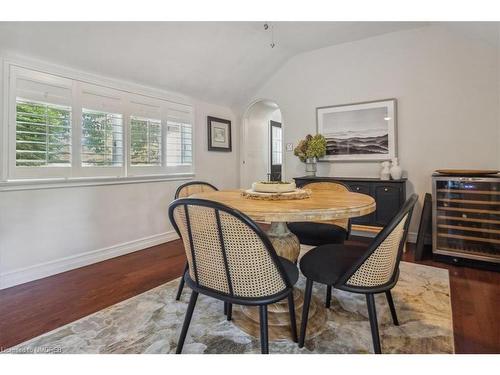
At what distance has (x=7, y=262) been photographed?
231 cm

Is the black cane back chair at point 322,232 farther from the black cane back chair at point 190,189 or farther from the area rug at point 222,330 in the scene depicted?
the black cane back chair at point 190,189

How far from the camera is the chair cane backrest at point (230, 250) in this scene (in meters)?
1.17

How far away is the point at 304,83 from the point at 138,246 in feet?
10.5

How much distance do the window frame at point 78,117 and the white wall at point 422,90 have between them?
6.60 feet

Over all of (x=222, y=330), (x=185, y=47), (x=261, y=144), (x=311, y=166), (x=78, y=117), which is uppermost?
(x=185, y=47)

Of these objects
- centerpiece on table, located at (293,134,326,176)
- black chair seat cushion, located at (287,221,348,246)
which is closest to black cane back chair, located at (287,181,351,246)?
black chair seat cushion, located at (287,221,348,246)

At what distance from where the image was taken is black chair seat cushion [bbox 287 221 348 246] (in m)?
2.08

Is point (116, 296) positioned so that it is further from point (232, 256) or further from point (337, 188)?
point (337, 188)

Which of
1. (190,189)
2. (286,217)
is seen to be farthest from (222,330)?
(190,189)

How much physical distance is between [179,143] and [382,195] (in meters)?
2.64

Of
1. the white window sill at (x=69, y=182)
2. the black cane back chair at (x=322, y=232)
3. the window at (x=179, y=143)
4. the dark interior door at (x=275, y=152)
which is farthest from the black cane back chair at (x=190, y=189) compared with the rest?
the dark interior door at (x=275, y=152)

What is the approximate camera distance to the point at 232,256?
1223mm

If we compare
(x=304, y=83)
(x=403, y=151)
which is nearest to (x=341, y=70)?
(x=304, y=83)
